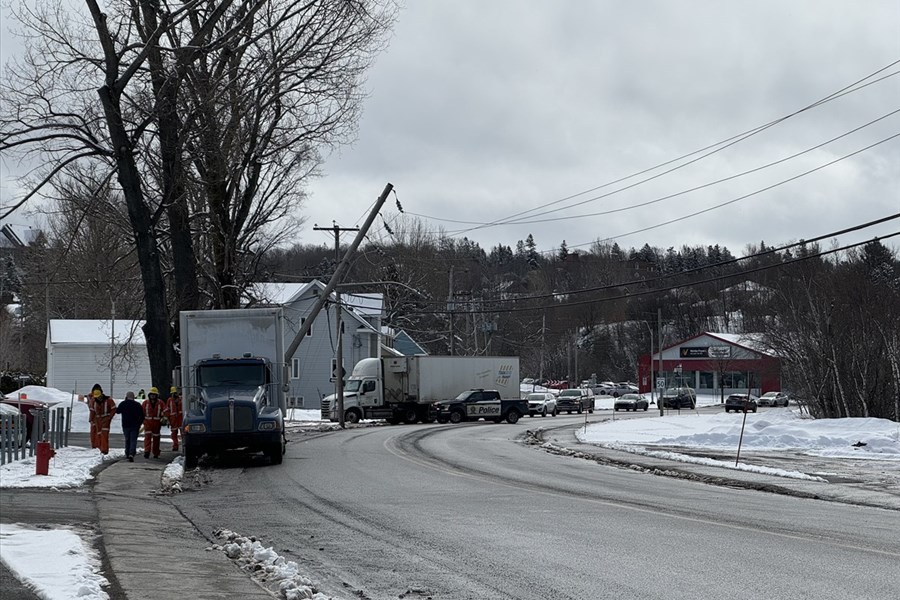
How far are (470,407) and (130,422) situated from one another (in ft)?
99.2

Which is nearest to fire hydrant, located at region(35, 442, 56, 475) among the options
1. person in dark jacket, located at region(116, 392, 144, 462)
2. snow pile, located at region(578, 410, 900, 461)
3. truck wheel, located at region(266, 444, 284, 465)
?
person in dark jacket, located at region(116, 392, 144, 462)

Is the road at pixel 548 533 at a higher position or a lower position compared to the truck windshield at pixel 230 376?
lower

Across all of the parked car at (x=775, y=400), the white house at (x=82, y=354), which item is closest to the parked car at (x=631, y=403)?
the parked car at (x=775, y=400)

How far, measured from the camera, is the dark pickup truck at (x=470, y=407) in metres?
53.4

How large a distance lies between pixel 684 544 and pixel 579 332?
122m

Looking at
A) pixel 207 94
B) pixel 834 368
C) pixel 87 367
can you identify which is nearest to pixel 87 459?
pixel 207 94

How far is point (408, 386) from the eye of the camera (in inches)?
2154

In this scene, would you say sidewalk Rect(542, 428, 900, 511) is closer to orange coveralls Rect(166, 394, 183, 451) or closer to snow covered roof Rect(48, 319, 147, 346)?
orange coveralls Rect(166, 394, 183, 451)

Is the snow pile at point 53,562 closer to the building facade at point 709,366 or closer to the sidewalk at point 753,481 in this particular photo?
the sidewalk at point 753,481

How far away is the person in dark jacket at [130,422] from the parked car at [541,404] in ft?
153

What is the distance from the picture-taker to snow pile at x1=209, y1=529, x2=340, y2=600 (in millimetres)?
8703

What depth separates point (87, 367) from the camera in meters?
68.2

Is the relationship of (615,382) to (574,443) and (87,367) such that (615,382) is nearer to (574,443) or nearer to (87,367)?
(87,367)

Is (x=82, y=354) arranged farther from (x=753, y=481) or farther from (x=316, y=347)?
(x=753, y=481)
